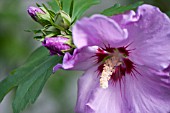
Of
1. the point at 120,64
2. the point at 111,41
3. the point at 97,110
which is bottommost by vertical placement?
the point at 97,110

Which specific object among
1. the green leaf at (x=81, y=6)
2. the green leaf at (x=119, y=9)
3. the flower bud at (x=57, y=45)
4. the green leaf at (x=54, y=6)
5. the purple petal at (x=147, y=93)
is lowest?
the purple petal at (x=147, y=93)

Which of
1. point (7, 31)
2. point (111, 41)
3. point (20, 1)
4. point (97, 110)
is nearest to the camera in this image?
point (111, 41)

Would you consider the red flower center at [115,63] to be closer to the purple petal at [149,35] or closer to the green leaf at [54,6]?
the purple petal at [149,35]

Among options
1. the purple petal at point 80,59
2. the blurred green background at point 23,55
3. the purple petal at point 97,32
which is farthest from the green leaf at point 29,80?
the blurred green background at point 23,55

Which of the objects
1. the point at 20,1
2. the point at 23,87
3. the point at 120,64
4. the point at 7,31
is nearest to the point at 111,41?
the point at 120,64

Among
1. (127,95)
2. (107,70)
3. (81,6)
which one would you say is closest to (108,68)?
(107,70)

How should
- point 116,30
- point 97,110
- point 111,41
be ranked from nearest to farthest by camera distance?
1. point 116,30
2. point 111,41
3. point 97,110

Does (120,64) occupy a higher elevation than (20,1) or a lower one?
lower

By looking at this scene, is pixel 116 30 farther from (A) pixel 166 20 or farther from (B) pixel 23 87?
(B) pixel 23 87
